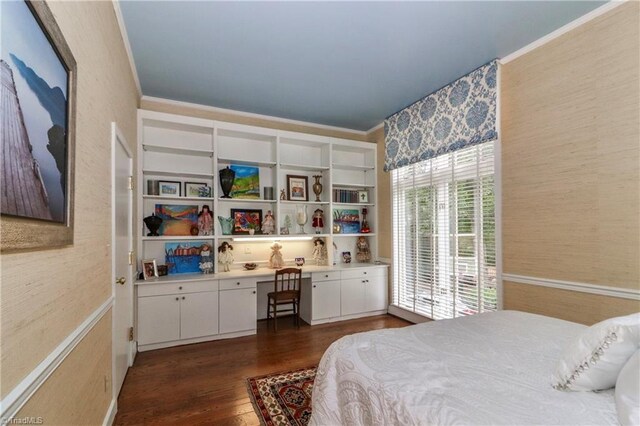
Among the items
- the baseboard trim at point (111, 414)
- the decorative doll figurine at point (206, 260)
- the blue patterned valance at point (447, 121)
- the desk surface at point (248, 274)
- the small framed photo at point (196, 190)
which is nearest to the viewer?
the baseboard trim at point (111, 414)

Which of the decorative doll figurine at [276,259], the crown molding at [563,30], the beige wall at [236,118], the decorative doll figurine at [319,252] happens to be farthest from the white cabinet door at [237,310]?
the crown molding at [563,30]

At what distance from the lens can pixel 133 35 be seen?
7.98 ft

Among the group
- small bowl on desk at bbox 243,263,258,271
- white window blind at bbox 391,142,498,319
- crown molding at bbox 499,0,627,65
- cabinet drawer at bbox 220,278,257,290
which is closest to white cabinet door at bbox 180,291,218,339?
cabinet drawer at bbox 220,278,257,290

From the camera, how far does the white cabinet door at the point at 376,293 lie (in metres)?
4.32

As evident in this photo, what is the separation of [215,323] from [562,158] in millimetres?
3785

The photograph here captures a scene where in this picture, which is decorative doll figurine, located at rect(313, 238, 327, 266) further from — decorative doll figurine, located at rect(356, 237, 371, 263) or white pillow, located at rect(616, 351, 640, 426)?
white pillow, located at rect(616, 351, 640, 426)

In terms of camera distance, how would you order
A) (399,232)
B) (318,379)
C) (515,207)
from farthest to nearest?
(399,232) < (515,207) < (318,379)

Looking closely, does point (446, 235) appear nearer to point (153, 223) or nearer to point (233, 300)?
point (233, 300)

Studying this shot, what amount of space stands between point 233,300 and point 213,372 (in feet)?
3.05

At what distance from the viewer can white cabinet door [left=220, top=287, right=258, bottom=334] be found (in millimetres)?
3457

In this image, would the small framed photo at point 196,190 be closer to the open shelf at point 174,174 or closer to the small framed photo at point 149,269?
the open shelf at point 174,174

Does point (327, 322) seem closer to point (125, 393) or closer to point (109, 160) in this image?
point (125, 393)

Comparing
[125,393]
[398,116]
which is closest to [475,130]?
[398,116]

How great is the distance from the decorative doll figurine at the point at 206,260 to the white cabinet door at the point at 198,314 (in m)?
0.38
